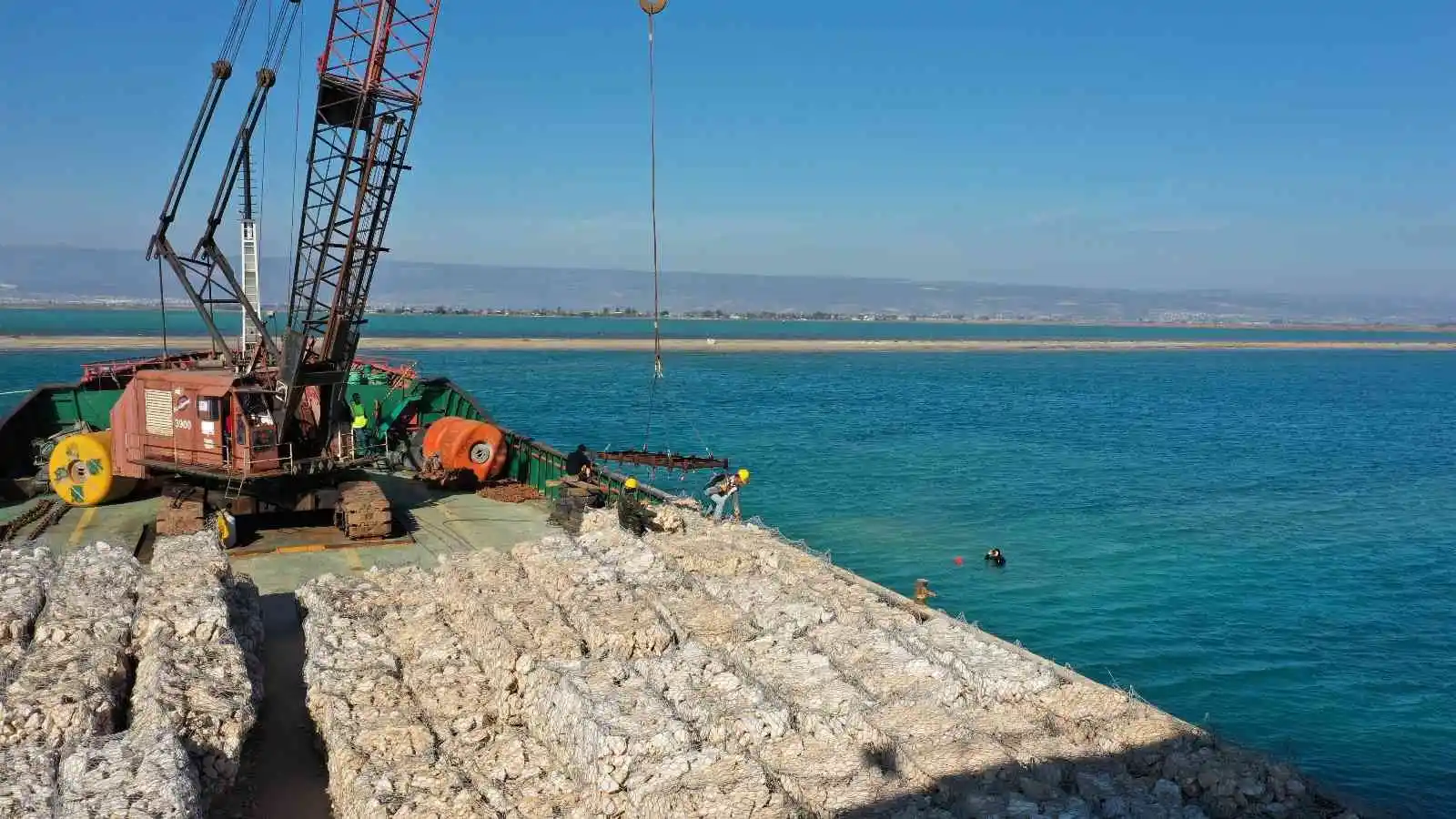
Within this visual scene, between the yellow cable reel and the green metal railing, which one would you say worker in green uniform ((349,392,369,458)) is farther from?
the yellow cable reel

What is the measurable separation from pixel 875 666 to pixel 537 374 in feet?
266

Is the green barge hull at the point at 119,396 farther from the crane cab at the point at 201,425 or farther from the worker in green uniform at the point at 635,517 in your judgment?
the worker in green uniform at the point at 635,517

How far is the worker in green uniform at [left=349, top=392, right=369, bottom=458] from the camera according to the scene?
23.6 metres

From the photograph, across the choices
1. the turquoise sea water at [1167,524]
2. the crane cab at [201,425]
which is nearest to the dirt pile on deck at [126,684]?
the crane cab at [201,425]

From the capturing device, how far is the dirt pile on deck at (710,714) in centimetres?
838

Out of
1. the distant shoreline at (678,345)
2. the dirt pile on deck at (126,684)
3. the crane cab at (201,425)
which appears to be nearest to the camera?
the dirt pile on deck at (126,684)

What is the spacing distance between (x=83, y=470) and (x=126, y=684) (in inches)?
546

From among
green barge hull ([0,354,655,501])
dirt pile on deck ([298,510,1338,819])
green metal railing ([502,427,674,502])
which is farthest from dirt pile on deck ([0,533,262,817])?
green metal railing ([502,427,674,502])

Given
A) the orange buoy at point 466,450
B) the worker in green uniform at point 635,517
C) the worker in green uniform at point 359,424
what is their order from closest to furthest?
the worker in green uniform at point 635,517, the worker in green uniform at point 359,424, the orange buoy at point 466,450

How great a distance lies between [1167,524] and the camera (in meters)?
31.9

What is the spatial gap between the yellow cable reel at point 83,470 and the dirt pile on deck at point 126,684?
8965 mm

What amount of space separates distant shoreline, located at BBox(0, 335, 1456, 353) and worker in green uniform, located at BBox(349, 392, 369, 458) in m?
86.1

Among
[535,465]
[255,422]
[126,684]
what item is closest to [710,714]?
[126,684]

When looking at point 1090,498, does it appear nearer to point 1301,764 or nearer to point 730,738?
point 1301,764
